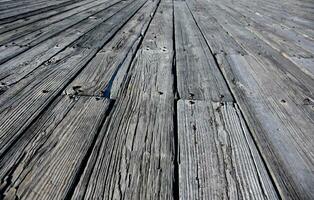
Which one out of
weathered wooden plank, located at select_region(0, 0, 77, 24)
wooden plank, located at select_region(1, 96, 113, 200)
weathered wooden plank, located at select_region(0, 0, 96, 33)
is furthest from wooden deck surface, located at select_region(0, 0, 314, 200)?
weathered wooden plank, located at select_region(0, 0, 77, 24)

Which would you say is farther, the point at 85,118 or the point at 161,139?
the point at 85,118

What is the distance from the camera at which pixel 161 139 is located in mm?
956

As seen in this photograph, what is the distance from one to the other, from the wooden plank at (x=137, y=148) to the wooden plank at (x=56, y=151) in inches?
2.0

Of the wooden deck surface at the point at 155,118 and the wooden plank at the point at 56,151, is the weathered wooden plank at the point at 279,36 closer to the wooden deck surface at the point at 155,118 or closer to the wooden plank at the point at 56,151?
the wooden deck surface at the point at 155,118

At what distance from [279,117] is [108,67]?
3.52 ft

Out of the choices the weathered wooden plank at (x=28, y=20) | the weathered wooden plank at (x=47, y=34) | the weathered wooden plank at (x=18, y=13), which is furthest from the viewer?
the weathered wooden plank at (x=18, y=13)

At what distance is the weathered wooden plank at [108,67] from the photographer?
4.37 ft

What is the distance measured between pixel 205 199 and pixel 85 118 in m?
0.63

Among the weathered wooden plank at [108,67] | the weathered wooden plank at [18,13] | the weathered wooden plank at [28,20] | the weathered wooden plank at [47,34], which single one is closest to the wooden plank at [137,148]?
the weathered wooden plank at [108,67]

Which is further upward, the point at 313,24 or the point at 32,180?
the point at 32,180

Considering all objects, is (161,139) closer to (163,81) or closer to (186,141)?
(186,141)

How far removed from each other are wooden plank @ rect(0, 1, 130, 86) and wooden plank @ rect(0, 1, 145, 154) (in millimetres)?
65

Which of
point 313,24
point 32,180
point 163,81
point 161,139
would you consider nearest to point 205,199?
point 161,139

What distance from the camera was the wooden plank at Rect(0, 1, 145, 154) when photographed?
102 centimetres
